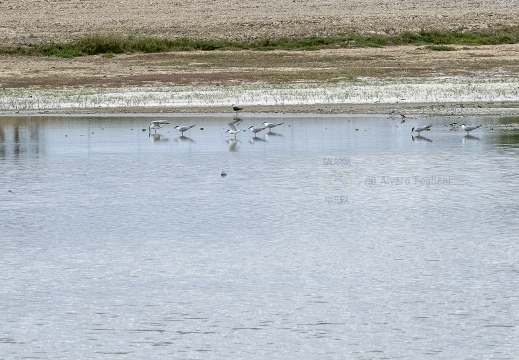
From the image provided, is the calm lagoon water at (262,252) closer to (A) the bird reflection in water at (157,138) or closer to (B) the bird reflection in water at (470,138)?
(B) the bird reflection in water at (470,138)

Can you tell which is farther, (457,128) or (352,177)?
(457,128)

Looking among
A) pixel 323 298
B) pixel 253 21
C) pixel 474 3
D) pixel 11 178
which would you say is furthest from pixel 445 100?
pixel 474 3

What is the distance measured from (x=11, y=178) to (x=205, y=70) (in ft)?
74.1

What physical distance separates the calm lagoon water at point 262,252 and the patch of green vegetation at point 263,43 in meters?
27.0

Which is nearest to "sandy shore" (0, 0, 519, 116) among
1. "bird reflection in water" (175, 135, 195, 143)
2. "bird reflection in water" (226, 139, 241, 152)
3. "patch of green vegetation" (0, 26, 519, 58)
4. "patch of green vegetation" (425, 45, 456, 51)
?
"patch of green vegetation" (425, 45, 456, 51)

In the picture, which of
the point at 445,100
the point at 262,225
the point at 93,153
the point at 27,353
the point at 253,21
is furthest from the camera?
the point at 253,21

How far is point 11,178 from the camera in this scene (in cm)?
1598

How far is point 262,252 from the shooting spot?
10.6 m

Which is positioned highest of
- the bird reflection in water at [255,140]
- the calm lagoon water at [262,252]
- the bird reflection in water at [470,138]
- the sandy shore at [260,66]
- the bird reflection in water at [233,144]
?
the sandy shore at [260,66]

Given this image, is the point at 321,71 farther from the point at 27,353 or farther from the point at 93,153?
the point at 27,353

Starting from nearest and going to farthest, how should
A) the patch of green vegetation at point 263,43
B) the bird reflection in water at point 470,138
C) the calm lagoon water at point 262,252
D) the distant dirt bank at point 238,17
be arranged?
the calm lagoon water at point 262,252 → the bird reflection in water at point 470,138 → the patch of green vegetation at point 263,43 → the distant dirt bank at point 238,17

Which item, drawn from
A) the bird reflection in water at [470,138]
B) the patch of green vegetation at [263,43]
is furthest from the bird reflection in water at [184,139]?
the patch of green vegetation at [263,43]

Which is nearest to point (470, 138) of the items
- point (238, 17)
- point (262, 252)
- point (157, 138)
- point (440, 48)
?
point (157, 138)

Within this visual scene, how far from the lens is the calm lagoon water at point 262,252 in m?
7.79
